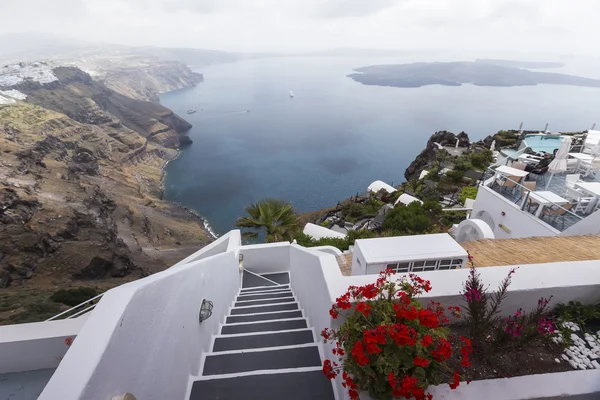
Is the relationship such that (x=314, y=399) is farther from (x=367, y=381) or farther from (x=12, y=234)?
(x=12, y=234)

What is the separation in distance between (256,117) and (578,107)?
13603 cm

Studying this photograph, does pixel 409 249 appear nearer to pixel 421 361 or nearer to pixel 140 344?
pixel 421 361

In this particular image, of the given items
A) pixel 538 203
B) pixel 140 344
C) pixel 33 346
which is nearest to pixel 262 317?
pixel 33 346

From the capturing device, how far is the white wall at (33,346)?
292 centimetres

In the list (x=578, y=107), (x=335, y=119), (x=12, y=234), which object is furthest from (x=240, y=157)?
(x=578, y=107)

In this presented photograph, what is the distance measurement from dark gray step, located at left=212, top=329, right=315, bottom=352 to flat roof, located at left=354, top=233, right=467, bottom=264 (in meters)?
1.78

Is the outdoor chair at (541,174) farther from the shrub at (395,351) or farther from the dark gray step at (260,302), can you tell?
the shrub at (395,351)

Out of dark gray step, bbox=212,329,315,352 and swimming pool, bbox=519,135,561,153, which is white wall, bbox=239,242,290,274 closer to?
dark gray step, bbox=212,329,315,352

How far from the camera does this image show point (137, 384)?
222cm

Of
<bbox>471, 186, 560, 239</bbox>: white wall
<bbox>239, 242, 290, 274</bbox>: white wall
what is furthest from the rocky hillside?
<bbox>471, 186, 560, 239</bbox>: white wall

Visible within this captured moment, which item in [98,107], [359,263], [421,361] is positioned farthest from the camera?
[98,107]

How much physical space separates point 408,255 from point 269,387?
11.5 ft

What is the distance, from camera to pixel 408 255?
5711 mm

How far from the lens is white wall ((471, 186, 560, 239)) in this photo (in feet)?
25.5
